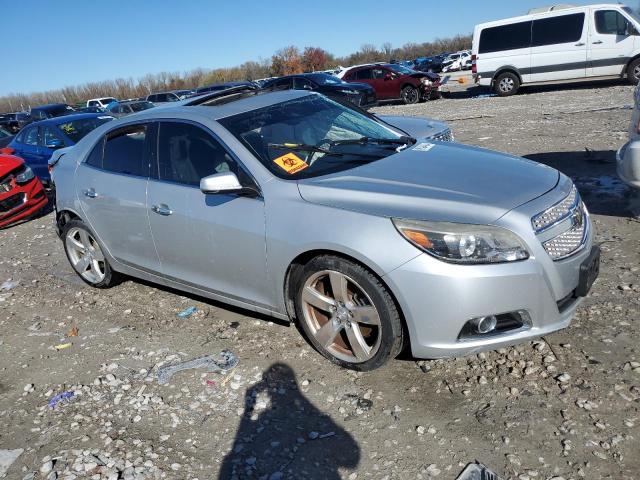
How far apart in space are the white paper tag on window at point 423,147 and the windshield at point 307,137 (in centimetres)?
14

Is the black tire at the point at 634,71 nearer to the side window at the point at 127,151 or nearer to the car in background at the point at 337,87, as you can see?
the car in background at the point at 337,87

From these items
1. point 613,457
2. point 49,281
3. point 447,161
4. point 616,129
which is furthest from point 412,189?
point 616,129

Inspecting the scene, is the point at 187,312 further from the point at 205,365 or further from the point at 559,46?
the point at 559,46

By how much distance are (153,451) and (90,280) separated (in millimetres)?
2818

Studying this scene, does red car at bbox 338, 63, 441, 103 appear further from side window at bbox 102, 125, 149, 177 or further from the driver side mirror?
the driver side mirror

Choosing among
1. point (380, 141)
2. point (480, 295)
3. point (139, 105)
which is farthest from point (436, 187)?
point (139, 105)

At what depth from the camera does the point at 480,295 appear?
275cm

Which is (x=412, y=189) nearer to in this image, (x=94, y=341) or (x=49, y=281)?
(x=94, y=341)

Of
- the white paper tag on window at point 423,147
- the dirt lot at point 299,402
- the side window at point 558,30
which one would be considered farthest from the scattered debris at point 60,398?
the side window at point 558,30

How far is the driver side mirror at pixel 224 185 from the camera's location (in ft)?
10.8

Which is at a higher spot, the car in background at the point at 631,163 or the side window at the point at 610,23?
the side window at the point at 610,23

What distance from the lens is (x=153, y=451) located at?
9.33 ft

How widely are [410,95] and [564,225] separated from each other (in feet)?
60.7

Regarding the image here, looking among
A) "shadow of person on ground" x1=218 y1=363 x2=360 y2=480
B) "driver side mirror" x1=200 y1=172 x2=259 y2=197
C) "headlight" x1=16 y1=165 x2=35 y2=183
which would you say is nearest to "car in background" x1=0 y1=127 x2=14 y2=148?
"headlight" x1=16 y1=165 x2=35 y2=183
